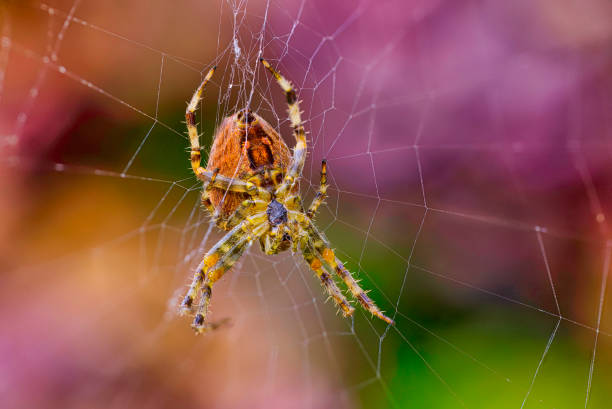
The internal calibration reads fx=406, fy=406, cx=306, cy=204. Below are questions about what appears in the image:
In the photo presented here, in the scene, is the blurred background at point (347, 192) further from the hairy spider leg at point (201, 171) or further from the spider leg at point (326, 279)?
the hairy spider leg at point (201, 171)

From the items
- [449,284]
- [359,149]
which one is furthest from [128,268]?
[449,284]

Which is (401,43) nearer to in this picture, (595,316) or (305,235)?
(305,235)

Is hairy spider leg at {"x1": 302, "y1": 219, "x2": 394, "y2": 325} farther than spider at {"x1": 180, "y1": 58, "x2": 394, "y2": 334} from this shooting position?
Yes

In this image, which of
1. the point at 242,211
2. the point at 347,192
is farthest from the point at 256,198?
the point at 347,192

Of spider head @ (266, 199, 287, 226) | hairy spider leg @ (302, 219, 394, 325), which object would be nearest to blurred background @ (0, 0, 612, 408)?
hairy spider leg @ (302, 219, 394, 325)

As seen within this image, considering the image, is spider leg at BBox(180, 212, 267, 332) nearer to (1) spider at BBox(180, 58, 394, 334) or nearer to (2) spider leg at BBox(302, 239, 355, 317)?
(1) spider at BBox(180, 58, 394, 334)

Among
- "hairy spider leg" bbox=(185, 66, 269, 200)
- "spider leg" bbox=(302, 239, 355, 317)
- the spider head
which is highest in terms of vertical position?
"hairy spider leg" bbox=(185, 66, 269, 200)

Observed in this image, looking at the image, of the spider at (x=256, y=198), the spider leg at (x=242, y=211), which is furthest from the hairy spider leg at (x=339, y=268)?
the spider leg at (x=242, y=211)
